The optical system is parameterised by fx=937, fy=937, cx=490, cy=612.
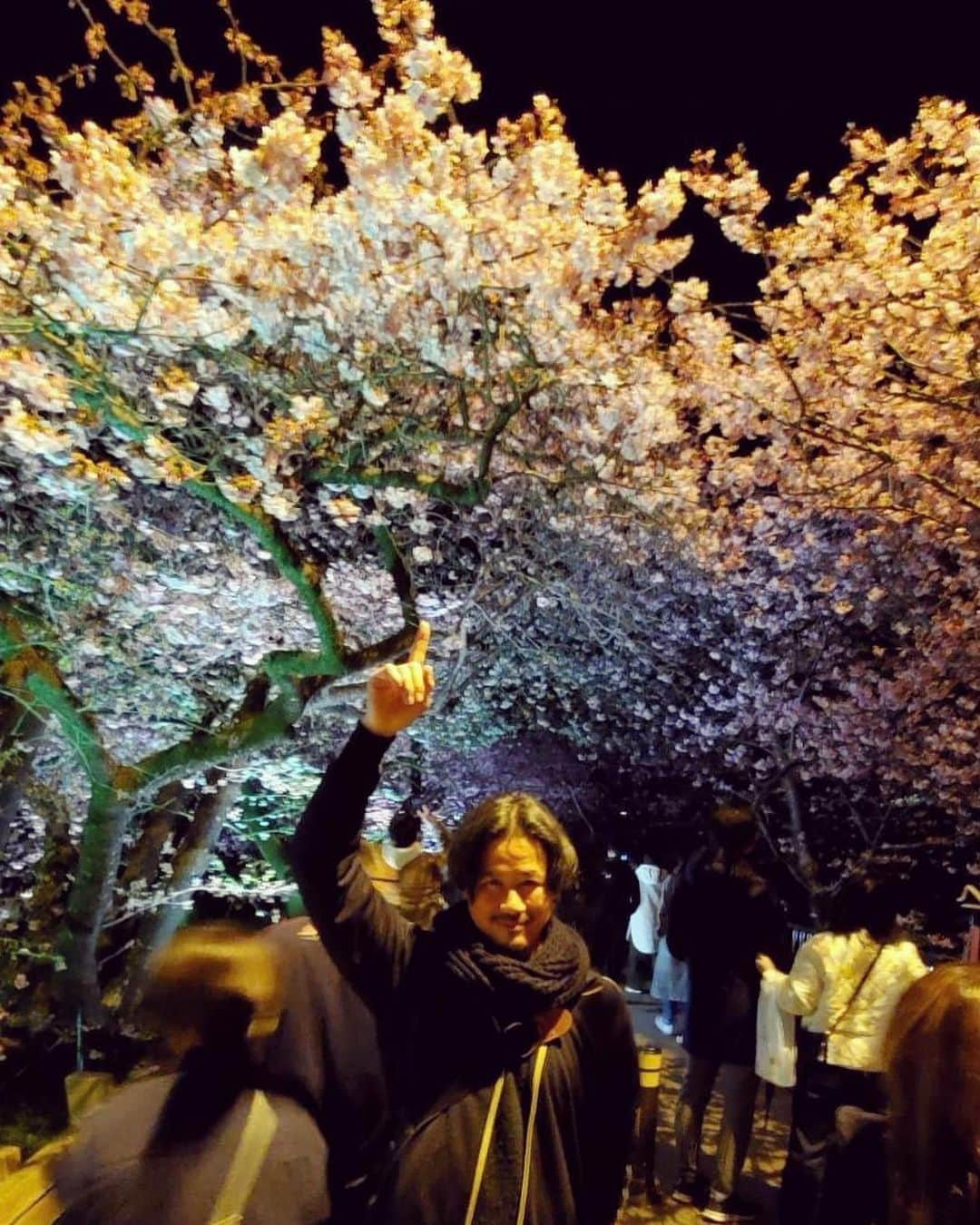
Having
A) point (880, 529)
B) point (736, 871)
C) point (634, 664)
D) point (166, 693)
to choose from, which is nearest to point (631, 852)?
point (634, 664)

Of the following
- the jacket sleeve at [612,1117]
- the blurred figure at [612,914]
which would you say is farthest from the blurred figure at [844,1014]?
the blurred figure at [612,914]

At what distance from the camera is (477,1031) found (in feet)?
5.85

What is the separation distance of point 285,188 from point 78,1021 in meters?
6.24

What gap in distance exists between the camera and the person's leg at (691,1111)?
4828 mm

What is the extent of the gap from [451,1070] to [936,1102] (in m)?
0.85

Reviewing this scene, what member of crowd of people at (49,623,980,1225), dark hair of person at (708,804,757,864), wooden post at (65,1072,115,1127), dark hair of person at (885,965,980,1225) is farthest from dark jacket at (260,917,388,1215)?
wooden post at (65,1072,115,1127)

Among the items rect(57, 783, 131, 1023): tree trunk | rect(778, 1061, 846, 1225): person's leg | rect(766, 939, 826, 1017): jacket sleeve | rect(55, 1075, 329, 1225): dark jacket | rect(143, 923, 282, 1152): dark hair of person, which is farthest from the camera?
rect(57, 783, 131, 1023): tree trunk

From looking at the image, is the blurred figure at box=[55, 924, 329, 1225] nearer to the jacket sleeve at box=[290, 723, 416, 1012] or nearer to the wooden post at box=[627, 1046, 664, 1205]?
the jacket sleeve at box=[290, 723, 416, 1012]

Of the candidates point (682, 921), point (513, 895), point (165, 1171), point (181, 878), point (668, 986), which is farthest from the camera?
point (181, 878)

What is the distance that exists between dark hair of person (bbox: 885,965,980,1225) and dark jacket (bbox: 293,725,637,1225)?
515 millimetres

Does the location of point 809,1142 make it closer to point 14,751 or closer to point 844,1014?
point 844,1014

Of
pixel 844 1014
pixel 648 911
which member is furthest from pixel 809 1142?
pixel 648 911

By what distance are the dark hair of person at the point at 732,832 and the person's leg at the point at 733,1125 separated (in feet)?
3.41

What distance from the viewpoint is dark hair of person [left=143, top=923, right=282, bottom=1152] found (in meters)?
1.62
